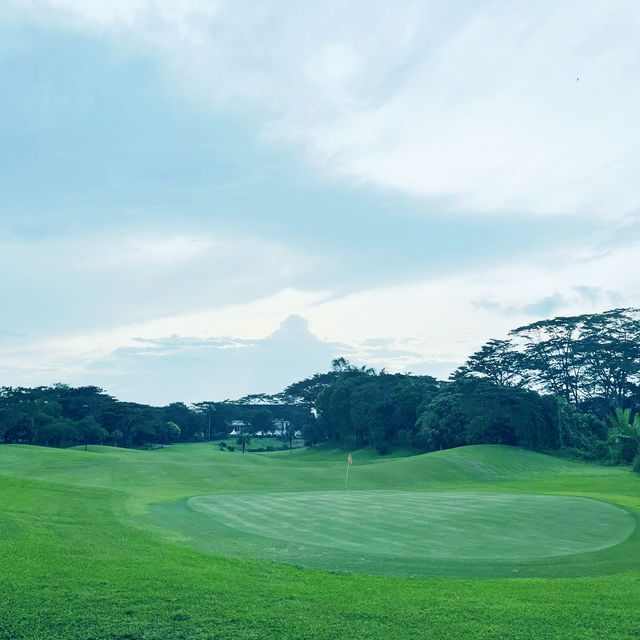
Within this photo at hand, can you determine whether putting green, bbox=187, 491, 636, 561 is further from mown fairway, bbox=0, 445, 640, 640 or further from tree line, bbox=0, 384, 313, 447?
tree line, bbox=0, 384, 313, 447

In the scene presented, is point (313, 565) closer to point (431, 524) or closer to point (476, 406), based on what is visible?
point (431, 524)

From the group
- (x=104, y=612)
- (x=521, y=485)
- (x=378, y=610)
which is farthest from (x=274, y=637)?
(x=521, y=485)

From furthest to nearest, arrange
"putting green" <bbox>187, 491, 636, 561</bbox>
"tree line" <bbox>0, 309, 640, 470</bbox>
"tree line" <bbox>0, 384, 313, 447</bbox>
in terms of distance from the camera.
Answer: "tree line" <bbox>0, 384, 313, 447</bbox>, "tree line" <bbox>0, 309, 640, 470</bbox>, "putting green" <bbox>187, 491, 636, 561</bbox>

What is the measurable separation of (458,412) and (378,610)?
66.3 m

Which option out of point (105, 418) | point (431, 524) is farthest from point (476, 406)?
point (105, 418)

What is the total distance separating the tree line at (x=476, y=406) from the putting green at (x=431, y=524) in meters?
34.9

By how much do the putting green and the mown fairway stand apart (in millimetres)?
96


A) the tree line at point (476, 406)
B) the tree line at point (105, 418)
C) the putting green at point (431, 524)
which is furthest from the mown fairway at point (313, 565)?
the tree line at point (105, 418)

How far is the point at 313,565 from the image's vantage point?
1323 centimetres

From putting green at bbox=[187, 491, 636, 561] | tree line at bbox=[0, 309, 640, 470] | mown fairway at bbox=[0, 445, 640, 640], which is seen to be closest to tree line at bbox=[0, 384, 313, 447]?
tree line at bbox=[0, 309, 640, 470]

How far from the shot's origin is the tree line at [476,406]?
69.5 metres

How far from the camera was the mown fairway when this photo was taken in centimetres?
850

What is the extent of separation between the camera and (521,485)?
4438 cm

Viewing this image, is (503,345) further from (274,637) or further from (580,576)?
(274,637)
